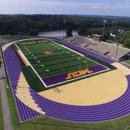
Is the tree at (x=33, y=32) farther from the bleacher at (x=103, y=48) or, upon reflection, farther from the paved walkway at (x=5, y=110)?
the paved walkway at (x=5, y=110)

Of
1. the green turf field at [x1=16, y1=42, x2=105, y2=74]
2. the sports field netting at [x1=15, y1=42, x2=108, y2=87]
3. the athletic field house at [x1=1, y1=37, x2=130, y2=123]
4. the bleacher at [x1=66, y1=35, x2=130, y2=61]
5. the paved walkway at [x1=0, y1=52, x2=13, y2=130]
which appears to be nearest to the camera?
the paved walkway at [x1=0, y1=52, x2=13, y2=130]

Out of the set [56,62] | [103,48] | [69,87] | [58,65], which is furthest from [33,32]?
[69,87]

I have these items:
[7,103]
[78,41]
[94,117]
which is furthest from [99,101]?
[78,41]

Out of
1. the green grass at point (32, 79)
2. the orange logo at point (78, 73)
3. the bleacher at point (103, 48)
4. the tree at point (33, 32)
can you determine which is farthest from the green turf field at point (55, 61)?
the tree at point (33, 32)

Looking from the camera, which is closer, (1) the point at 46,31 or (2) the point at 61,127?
(2) the point at 61,127

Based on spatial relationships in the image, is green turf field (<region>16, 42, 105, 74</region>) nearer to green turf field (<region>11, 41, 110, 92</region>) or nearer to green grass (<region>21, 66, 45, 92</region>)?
green turf field (<region>11, 41, 110, 92</region>)

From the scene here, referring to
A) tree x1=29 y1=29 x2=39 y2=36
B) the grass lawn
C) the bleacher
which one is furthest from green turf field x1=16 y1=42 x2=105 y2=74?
tree x1=29 y1=29 x2=39 y2=36

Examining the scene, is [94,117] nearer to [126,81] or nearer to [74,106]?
[74,106]

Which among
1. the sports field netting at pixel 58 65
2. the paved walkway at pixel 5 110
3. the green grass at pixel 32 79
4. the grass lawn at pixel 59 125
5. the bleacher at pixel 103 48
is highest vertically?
the bleacher at pixel 103 48
